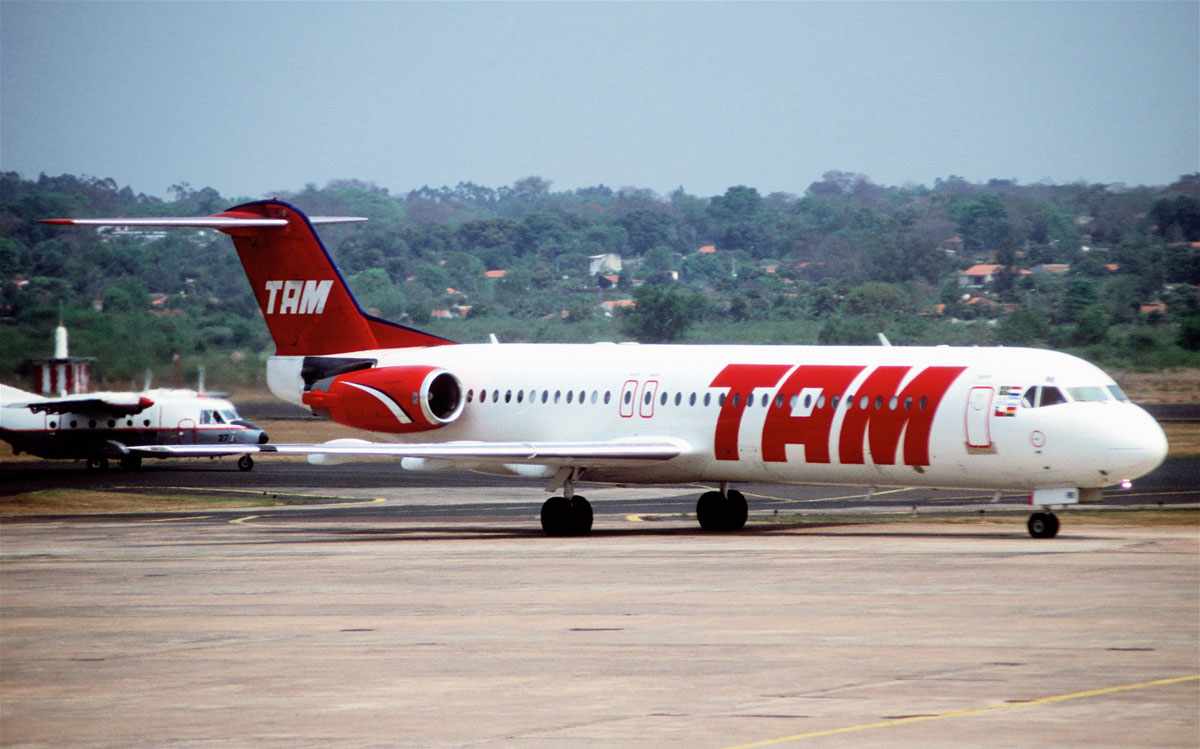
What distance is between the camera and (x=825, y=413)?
3198 cm

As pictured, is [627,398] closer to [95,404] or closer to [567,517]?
[567,517]

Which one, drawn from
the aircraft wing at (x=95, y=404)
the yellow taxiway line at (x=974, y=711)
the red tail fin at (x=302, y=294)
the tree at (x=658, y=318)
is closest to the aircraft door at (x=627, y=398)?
the red tail fin at (x=302, y=294)

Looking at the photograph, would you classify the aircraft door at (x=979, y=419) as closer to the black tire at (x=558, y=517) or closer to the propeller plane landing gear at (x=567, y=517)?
the propeller plane landing gear at (x=567, y=517)

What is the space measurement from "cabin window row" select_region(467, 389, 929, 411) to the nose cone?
9.76 ft

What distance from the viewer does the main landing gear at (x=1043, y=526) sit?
30.5m

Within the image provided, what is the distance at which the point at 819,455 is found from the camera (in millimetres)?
32062

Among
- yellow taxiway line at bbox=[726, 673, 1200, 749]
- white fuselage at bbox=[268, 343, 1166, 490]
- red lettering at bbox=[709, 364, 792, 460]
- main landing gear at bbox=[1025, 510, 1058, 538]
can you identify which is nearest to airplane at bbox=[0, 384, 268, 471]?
white fuselage at bbox=[268, 343, 1166, 490]

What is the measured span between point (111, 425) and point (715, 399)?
1300 inches

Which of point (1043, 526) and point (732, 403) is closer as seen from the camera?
point (1043, 526)

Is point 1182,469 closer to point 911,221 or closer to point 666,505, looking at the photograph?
point 666,505

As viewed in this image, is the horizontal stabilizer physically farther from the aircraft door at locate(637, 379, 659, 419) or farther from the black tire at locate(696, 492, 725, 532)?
the black tire at locate(696, 492, 725, 532)

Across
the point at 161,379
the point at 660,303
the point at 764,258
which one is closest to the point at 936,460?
the point at 161,379

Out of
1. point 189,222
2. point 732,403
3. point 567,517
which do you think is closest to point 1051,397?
point 732,403

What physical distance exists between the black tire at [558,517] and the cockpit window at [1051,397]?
322 inches
